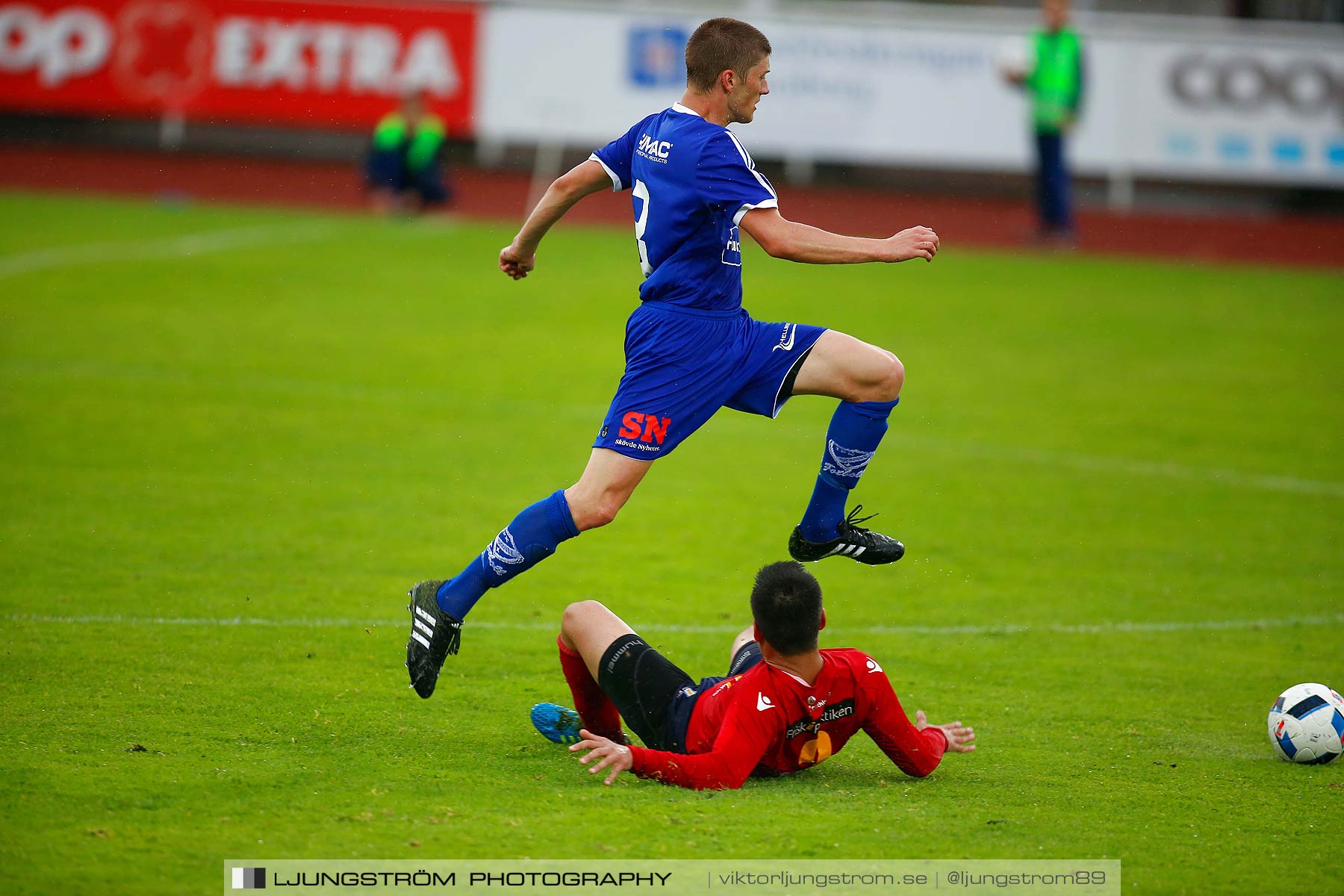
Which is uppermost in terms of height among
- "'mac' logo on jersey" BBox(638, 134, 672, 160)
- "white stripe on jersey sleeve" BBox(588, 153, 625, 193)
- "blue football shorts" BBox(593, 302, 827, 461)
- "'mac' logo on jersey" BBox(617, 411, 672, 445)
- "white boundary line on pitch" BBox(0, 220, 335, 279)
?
"'mac' logo on jersey" BBox(638, 134, 672, 160)

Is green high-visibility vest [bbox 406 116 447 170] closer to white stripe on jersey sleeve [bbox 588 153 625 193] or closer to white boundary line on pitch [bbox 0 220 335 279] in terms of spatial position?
white boundary line on pitch [bbox 0 220 335 279]

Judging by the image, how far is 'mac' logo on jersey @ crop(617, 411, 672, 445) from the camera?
5551 millimetres

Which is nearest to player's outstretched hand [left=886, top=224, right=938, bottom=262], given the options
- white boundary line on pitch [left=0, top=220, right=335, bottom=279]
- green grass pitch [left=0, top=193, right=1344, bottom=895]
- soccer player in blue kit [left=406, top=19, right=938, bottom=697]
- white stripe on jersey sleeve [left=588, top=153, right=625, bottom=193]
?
soccer player in blue kit [left=406, top=19, right=938, bottom=697]

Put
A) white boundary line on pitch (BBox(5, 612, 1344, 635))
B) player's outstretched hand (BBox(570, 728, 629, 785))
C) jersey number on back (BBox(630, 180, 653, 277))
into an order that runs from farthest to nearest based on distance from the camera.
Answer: white boundary line on pitch (BBox(5, 612, 1344, 635)), jersey number on back (BBox(630, 180, 653, 277)), player's outstretched hand (BBox(570, 728, 629, 785))

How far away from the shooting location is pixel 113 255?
17.1 m

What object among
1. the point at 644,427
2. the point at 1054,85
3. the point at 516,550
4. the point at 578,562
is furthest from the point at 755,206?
the point at 1054,85

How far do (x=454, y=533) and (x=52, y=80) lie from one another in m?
16.8

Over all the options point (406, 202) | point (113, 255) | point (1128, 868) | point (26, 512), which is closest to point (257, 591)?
point (26, 512)

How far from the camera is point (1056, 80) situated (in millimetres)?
18656

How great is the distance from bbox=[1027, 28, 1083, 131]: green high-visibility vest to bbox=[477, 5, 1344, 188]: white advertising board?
44.5 inches

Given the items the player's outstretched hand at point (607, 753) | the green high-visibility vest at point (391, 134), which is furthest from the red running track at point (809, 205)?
the player's outstretched hand at point (607, 753)

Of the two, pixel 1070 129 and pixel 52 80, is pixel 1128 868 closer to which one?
pixel 1070 129

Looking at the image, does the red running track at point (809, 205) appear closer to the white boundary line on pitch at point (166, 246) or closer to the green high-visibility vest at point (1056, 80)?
the green high-visibility vest at point (1056, 80)

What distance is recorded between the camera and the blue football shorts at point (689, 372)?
5570 mm
